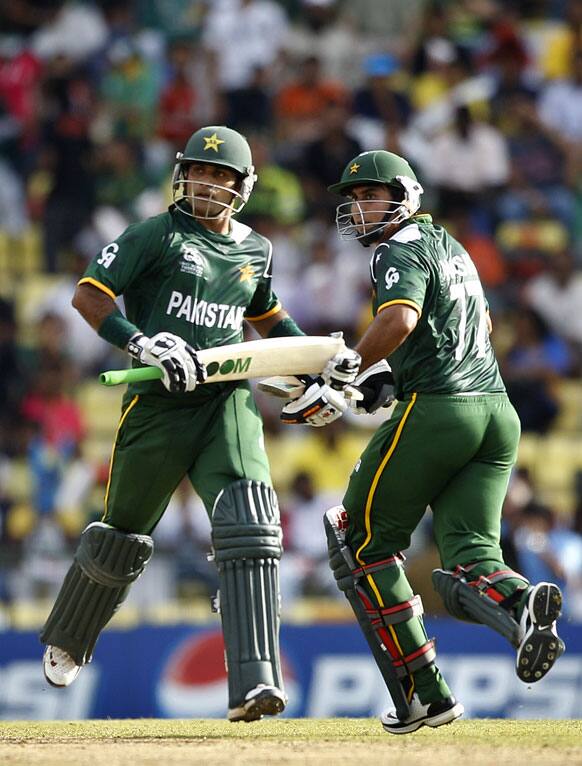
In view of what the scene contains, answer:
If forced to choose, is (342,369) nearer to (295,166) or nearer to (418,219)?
(418,219)

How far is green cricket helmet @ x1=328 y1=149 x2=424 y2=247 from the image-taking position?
630cm

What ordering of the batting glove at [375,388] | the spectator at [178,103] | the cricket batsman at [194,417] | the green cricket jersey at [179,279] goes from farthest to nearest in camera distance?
the spectator at [178,103]
the batting glove at [375,388]
the green cricket jersey at [179,279]
the cricket batsman at [194,417]

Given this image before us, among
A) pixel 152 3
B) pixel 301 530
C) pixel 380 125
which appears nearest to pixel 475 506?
pixel 301 530

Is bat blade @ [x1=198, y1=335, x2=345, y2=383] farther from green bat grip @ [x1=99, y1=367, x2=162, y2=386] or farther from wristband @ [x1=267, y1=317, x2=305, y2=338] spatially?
wristband @ [x1=267, y1=317, x2=305, y2=338]

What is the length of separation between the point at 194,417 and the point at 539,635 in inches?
64.4

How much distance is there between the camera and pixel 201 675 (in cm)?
920

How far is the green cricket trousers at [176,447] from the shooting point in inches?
244

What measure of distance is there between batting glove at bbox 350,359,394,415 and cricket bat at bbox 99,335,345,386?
14.3 inches

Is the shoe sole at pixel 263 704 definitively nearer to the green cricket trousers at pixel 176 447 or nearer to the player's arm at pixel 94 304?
the green cricket trousers at pixel 176 447

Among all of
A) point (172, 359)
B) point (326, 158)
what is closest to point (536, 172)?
point (326, 158)

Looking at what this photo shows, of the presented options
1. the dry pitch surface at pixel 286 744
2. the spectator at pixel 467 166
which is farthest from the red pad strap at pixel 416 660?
the spectator at pixel 467 166

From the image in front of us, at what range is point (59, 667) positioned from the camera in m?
6.67

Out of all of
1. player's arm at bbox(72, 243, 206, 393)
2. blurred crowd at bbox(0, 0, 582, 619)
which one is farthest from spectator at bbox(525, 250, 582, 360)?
player's arm at bbox(72, 243, 206, 393)

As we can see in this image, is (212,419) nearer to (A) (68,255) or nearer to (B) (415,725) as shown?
(B) (415,725)
